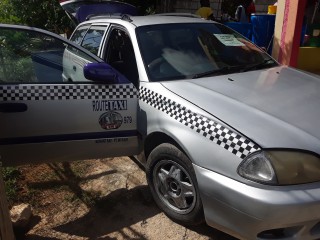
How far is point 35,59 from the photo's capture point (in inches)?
122

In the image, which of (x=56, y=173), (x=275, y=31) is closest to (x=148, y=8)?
(x=275, y=31)

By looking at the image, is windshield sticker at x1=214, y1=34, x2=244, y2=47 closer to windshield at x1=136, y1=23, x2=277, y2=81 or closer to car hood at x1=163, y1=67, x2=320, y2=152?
windshield at x1=136, y1=23, x2=277, y2=81

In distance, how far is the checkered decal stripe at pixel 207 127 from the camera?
228 cm

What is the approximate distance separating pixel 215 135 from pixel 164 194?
0.91 meters

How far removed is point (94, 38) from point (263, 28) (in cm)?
397

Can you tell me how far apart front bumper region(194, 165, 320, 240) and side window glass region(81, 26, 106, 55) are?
233cm

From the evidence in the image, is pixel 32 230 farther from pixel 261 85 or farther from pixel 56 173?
pixel 261 85

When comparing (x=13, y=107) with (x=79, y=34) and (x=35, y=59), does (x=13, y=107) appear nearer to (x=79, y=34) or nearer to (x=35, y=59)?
(x=35, y=59)

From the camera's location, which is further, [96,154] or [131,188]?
[131,188]

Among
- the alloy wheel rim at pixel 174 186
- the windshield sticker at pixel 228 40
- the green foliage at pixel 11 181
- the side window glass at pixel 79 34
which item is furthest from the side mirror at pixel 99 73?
the side window glass at pixel 79 34

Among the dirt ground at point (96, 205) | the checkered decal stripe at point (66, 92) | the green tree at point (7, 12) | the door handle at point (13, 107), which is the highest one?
the green tree at point (7, 12)

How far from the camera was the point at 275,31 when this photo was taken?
21.4ft

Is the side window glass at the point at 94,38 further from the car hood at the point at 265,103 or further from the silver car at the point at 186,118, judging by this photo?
the car hood at the point at 265,103

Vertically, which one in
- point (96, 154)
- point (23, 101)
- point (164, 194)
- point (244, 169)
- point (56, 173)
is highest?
point (23, 101)
